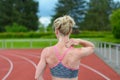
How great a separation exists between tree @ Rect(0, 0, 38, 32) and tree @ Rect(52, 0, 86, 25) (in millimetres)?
7164

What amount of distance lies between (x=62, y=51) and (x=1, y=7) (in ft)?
327

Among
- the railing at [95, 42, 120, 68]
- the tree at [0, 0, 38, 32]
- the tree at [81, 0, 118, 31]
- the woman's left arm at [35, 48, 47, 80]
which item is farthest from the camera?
the tree at [81, 0, 118, 31]

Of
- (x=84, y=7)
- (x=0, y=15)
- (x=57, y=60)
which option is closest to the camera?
(x=57, y=60)

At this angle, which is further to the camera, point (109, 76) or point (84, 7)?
point (84, 7)

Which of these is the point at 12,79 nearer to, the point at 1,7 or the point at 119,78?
the point at 119,78

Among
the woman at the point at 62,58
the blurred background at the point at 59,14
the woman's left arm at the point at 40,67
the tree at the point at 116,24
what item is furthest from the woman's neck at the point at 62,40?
the blurred background at the point at 59,14

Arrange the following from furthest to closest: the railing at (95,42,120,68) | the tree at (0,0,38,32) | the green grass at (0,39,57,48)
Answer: the tree at (0,0,38,32)
the green grass at (0,39,57,48)
the railing at (95,42,120,68)

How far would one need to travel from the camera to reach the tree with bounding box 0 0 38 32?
100m

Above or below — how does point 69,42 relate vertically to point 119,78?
above

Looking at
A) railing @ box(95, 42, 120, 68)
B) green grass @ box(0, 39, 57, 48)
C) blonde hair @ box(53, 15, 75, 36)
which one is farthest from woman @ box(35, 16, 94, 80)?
green grass @ box(0, 39, 57, 48)

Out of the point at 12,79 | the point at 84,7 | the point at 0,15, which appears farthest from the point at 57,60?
the point at 84,7

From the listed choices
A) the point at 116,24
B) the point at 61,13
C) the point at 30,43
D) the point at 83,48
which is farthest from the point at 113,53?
the point at 61,13

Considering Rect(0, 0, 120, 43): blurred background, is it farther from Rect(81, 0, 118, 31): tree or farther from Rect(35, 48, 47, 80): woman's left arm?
Rect(35, 48, 47, 80): woman's left arm

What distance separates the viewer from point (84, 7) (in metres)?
111
